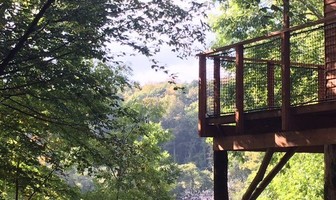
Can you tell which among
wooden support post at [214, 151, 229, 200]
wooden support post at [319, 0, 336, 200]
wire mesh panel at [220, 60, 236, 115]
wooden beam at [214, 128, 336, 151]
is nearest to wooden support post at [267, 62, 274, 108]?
wire mesh panel at [220, 60, 236, 115]

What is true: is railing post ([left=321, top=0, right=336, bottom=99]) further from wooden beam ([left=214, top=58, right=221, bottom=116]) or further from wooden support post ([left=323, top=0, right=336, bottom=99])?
wooden beam ([left=214, top=58, right=221, bottom=116])

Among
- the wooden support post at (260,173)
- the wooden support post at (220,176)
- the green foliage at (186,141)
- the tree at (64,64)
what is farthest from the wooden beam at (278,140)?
the green foliage at (186,141)

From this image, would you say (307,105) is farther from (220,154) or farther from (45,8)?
(45,8)

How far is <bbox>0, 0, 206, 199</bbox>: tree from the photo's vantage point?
6957 millimetres

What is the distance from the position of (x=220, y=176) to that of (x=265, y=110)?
1.48 metres

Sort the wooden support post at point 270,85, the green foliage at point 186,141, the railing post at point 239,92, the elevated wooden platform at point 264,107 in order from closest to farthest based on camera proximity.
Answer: the elevated wooden platform at point 264,107, the railing post at point 239,92, the wooden support post at point 270,85, the green foliage at point 186,141

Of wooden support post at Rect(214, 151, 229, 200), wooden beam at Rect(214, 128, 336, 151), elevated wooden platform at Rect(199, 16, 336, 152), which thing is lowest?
wooden support post at Rect(214, 151, 229, 200)

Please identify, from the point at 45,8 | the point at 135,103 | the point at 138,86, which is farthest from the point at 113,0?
the point at 135,103

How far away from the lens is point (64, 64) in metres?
7.62

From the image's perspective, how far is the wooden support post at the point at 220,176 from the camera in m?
7.34

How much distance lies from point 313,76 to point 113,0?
490 cm

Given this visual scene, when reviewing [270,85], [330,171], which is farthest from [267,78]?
[330,171]

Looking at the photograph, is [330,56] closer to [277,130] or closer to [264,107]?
[264,107]

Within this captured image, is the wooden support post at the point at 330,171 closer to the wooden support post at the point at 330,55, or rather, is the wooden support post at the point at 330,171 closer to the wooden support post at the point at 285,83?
the wooden support post at the point at 285,83
